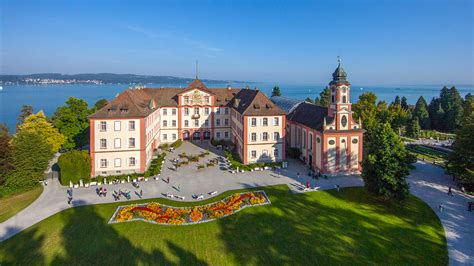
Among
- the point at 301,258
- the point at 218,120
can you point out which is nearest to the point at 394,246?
the point at 301,258

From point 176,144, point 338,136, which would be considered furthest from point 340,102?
point 176,144

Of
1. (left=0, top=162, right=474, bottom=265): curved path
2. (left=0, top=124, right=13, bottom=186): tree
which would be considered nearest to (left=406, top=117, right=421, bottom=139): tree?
(left=0, top=162, right=474, bottom=265): curved path

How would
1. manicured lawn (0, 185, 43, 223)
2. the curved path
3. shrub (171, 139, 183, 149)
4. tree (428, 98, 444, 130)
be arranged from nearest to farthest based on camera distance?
the curved path → manicured lawn (0, 185, 43, 223) → shrub (171, 139, 183, 149) → tree (428, 98, 444, 130)

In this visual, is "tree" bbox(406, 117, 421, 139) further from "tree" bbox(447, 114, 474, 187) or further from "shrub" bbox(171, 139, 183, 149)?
"shrub" bbox(171, 139, 183, 149)

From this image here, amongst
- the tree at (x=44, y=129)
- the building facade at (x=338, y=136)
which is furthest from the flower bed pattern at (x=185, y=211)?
the tree at (x=44, y=129)

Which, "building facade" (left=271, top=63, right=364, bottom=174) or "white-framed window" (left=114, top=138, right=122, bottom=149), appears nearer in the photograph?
"building facade" (left=271, top=63, right=364, bottom=174)

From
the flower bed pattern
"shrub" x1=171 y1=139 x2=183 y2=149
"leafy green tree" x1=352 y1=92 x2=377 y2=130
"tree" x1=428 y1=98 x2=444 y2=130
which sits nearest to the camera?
the flower bed pattern

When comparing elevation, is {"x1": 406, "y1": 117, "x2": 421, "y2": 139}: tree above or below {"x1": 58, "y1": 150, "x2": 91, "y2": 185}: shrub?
above

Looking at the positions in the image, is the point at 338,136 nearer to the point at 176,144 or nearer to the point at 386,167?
the point at 386,167
